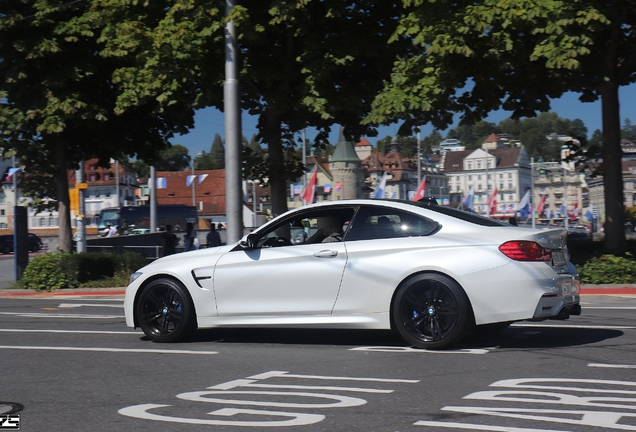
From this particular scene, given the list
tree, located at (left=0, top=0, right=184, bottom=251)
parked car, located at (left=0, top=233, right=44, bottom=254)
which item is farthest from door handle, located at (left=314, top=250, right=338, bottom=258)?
parked car, located at (left=0, top=233, right=44, bottom=254)

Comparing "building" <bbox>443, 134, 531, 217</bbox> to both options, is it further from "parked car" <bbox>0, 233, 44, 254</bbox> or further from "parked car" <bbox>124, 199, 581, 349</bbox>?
"parked car" <bbox>124, 199, 581, 349</bbox>

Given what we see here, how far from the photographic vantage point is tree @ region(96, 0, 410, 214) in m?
18.1

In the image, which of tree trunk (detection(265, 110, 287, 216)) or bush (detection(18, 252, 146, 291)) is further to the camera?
bush (detection(18, 252, 146, 291))

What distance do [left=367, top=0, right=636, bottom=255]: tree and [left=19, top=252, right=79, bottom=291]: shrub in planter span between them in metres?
8.31

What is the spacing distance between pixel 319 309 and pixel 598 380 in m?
2.86

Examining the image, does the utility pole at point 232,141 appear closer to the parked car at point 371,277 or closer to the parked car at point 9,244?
the parked car at point 371,277

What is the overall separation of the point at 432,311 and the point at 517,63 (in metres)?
9.60

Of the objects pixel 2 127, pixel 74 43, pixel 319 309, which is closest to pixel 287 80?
pixel 74 43

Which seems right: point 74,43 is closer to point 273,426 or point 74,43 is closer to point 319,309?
point 319,309

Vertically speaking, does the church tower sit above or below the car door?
above

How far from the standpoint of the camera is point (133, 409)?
19.4 feet

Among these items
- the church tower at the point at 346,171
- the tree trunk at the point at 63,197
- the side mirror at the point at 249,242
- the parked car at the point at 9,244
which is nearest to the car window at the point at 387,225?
the side mirror at the point at 249,242

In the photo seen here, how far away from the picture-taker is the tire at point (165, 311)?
9.08m

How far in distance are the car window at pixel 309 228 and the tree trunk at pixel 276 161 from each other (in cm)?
1149
